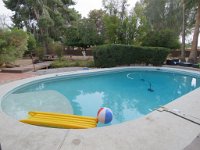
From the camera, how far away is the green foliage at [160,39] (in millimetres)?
17781

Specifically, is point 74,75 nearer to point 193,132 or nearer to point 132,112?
point 132,112

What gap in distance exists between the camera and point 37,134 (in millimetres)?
3252

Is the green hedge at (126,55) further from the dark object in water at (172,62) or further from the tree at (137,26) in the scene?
the tree at (137,26)

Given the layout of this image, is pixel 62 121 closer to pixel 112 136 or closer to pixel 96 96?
pixel 112 136

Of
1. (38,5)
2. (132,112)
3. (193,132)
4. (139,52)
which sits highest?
(38,5)

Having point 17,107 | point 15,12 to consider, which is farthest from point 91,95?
point 15,12

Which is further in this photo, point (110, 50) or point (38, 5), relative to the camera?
point (38, 5)

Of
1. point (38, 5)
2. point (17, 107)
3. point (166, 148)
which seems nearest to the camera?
point (166, 148)

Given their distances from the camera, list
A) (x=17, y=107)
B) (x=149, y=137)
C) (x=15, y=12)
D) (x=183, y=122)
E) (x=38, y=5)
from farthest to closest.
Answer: (x=15, y=12) → (x=38, y=5) → (x=17, y=107) → (x=183, y=122) → (x=149, y=137)

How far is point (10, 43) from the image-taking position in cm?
1159

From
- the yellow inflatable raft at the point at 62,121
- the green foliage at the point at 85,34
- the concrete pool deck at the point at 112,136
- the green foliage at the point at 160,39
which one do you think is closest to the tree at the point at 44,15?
the green foliage at the point at 85,34

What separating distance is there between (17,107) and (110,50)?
907cm

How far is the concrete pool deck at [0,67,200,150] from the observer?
287 centimetres

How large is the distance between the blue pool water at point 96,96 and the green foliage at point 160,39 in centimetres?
716
